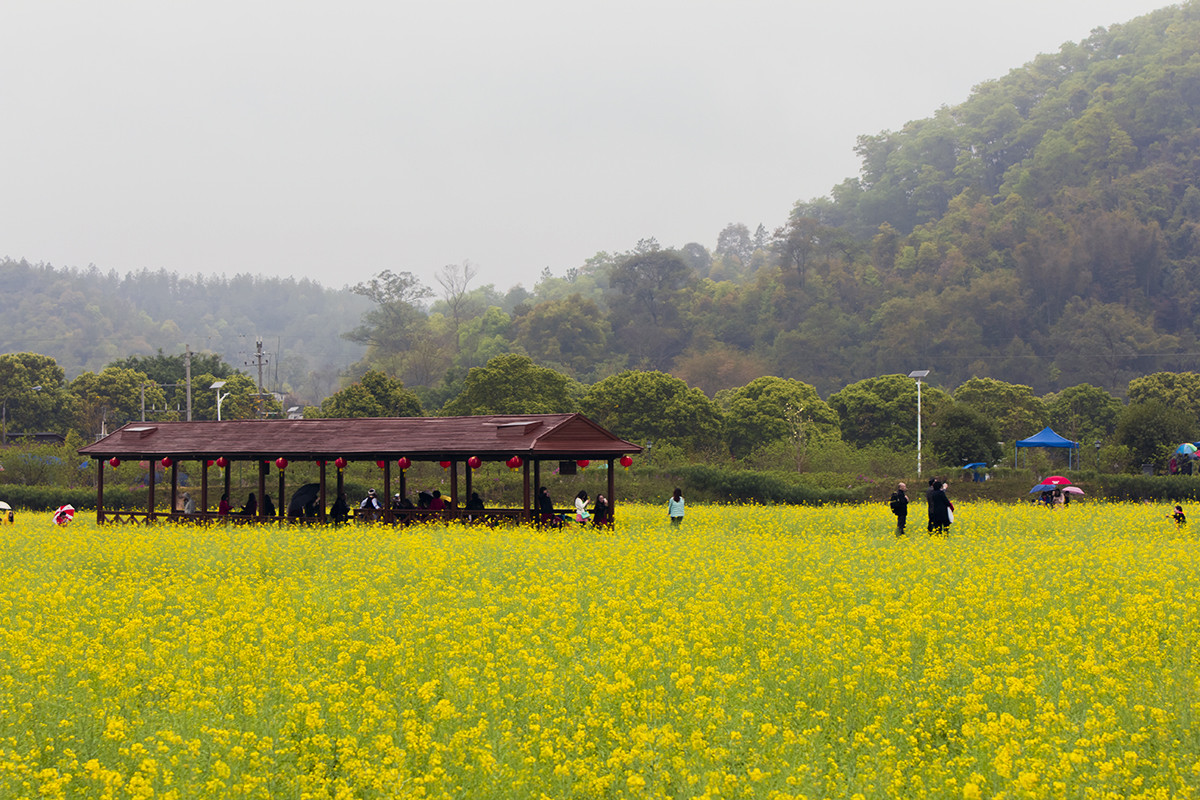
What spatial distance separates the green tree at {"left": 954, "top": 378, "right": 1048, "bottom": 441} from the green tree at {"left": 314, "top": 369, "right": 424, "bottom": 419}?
30884mm

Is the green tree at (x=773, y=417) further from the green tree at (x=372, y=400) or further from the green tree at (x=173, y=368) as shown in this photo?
the green tree at (x=173, y=368)

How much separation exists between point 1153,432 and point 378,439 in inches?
1206

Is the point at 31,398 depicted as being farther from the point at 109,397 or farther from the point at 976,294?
the point at 976,294

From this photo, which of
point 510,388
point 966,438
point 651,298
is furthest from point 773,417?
point 651,298

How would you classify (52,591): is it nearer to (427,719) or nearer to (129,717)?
(129,717)

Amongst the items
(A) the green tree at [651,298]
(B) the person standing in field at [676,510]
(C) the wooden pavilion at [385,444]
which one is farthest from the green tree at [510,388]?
(A) the green tree at [651,298]

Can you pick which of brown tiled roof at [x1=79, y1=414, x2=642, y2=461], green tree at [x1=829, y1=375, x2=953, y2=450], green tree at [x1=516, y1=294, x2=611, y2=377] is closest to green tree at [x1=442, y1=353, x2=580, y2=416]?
green tree at [x1=829, y1=375, x2=953, y2=450]

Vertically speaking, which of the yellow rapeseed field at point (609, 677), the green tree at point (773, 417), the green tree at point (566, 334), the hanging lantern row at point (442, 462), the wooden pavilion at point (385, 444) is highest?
the green tree at point (566, 334)

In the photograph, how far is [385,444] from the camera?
2506 cm

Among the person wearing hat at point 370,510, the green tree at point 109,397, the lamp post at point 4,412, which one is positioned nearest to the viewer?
the person wearing hat at point 370,510

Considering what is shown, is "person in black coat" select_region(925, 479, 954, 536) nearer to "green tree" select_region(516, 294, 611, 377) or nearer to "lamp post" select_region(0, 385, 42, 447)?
"lamp post" select_region(0, 385, 42, 447)

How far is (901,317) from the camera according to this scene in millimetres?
92188

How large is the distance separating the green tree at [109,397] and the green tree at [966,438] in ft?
177

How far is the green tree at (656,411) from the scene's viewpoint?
52.6 meters
